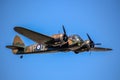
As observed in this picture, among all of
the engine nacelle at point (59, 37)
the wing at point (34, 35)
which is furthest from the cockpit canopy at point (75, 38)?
the wing at point (34, 35)

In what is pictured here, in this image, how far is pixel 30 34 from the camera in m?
28.1

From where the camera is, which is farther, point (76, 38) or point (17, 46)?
point (17, 46)

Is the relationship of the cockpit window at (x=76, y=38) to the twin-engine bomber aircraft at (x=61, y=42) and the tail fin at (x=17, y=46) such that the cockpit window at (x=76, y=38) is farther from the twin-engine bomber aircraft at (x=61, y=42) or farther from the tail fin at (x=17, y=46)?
the tail fin at (x=17, y=46)

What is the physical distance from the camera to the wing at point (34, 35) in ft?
89.2

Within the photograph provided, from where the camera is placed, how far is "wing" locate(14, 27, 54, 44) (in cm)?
2718

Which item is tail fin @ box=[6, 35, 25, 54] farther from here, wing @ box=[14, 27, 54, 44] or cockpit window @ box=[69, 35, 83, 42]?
cockpit window @ box=[69, 35, 83, 42]

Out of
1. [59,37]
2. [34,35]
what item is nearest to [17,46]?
[34,35]

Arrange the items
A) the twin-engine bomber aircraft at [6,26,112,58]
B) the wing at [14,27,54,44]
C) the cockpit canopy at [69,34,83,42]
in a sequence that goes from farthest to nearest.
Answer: the cockpit canopy at [69,34,83,42], the twin-engine bomber aircraft at [6,26,112,58], the wing at [14,27,54,44]

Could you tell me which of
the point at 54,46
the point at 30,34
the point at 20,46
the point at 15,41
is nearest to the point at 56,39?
the point at 54,46

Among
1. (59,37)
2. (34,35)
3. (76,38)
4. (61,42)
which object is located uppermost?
(34,35)

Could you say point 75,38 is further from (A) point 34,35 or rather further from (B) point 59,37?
(A) point 34,35

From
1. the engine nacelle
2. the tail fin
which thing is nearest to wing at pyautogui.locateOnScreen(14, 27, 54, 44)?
the engine nacelle

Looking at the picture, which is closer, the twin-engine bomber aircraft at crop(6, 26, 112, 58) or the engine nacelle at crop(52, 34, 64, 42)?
the twin-engine bomber aircraft at crop(6, 26, 112, 58)

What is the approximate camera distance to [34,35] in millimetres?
28281
